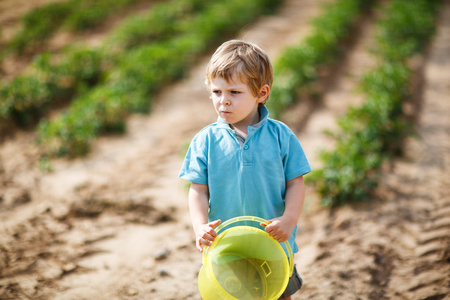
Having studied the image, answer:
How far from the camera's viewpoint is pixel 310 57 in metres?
6.36

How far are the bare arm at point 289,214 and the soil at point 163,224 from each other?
994 millimetres

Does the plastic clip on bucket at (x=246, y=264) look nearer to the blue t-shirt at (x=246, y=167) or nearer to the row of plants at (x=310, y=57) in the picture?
the blue t-shirt at (x=246, y=167)

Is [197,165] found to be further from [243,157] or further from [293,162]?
[293,162]

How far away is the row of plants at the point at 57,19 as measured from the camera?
7547 mm

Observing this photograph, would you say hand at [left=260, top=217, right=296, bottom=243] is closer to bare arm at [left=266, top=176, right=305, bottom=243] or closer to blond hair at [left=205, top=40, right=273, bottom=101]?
bare arm at [left=266, top=176, right=305, bottom=243]

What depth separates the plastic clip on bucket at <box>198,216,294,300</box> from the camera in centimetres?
166

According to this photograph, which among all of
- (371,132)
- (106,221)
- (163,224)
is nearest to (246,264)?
(163,224)

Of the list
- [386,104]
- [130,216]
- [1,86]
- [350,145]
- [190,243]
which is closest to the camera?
[190,243]

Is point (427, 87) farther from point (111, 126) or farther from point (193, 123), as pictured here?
point (111, 126)

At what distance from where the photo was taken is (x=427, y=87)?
6316mm

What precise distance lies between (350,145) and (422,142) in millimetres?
1139

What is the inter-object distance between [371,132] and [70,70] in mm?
4486

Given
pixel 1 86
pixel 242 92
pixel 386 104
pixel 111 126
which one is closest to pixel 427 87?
pixel 386 104

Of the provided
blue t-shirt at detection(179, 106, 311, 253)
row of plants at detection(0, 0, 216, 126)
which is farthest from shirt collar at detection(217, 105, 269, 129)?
row of plants at detection(0, 0, 216, 126)
